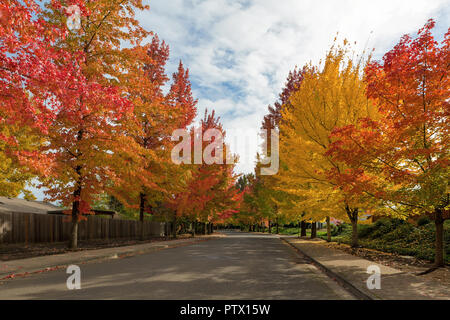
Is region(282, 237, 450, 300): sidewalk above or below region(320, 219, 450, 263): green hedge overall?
above

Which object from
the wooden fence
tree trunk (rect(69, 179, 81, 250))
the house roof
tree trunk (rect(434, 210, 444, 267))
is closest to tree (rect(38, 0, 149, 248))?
tree trunk (rect(69, 179, 81, 250))

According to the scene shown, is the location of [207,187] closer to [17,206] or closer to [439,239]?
[17,206]

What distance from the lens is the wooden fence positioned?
16688 mm

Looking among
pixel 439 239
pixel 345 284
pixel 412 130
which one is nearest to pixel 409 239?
pixel 439 239

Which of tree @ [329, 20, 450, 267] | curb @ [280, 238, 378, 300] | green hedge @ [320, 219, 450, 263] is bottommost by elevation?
green hedge @ [320, 219, 450, 263]

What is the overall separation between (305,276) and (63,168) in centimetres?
1023

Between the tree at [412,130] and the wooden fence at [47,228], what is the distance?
14.4 metres

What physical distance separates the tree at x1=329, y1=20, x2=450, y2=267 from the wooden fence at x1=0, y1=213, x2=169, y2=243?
47.1 ft

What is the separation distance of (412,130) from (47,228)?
18845 millimetres

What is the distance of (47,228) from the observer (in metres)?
19.0

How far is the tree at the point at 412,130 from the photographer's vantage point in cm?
893

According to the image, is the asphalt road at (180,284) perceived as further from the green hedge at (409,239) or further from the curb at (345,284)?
the green hedge at (409,239)

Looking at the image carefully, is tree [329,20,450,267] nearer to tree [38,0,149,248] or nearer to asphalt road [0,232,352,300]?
asphalt road [0,232,352,300]
